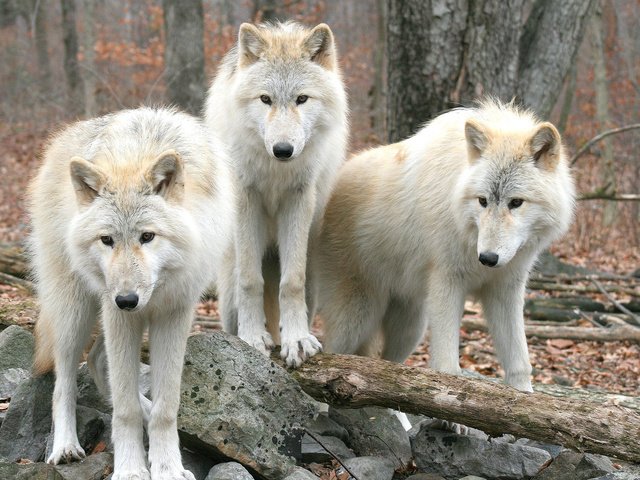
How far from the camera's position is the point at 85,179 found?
3992 mm

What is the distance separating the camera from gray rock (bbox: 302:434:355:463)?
200 inches

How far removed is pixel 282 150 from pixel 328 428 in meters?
1.97

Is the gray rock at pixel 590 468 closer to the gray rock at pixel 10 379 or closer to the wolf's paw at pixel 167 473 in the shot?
the wolf's paw at pixel 167 473

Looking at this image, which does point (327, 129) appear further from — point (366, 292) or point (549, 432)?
point (549, 432)

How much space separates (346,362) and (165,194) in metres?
1.74

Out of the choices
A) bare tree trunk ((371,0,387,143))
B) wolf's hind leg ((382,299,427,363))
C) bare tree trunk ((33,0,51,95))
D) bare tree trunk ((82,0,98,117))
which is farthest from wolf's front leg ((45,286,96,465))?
bare tree trunk ((33,0,51,95))

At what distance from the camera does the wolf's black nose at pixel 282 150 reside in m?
4.87

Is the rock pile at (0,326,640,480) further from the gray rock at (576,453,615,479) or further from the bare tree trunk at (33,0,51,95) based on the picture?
the bare tree trunk at (33,0,51,95)

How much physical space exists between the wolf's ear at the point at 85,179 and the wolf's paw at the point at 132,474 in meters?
1.48

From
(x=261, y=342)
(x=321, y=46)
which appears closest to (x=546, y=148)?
(x=321, y=46)

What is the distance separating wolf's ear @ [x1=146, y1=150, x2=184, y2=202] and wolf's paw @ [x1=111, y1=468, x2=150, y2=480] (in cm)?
150

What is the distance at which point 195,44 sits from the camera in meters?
14.3

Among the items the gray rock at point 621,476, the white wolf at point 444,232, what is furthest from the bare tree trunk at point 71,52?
the gray rock at point 621,476

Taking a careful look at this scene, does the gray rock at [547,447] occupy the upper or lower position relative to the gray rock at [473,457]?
lower
